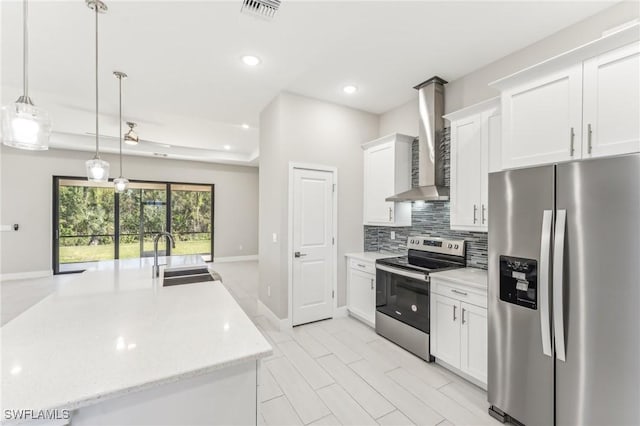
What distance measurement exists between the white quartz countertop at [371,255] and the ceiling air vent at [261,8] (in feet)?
8.96

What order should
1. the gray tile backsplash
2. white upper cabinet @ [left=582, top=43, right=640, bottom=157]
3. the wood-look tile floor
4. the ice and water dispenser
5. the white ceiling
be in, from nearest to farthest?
white upper cabinet @ [left=582, top=43, right=640, bottom=157] → the ice and water dispenser → the wood-look tile floor → the white ceiling → the gray tile backsplash

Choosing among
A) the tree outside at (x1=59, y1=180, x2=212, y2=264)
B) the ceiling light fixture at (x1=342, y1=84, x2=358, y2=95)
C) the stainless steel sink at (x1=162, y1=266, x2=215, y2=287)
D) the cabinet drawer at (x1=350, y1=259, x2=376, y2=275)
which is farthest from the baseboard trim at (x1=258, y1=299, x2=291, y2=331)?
the tree outside at (x1=59, y1=180, x2=212, y2=264)

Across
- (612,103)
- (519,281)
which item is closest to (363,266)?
(519,281)

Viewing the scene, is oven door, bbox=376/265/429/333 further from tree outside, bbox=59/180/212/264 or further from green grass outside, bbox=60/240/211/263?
tree outside, bbox=59/180/212/264

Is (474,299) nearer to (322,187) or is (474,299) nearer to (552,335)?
(552,335)

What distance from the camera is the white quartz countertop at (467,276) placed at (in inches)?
90.4

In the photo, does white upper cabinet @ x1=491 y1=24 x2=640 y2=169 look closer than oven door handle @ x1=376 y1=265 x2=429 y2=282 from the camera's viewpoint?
Yes

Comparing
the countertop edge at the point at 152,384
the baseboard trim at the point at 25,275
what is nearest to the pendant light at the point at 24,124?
the countertop edge at the point at 152,384

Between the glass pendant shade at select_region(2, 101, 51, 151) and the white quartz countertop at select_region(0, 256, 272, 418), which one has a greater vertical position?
the glass pendant shade at select_region(2, 101, 51, 151)

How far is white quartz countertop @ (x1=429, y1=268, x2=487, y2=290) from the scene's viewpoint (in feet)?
7.53

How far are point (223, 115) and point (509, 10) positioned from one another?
12.2 ft

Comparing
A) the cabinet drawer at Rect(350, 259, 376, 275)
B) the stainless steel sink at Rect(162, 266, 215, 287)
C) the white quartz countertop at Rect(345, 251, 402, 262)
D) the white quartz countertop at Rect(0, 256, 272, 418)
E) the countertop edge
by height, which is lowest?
the cabinet drawer at Rect(350, 259, 376, 275)

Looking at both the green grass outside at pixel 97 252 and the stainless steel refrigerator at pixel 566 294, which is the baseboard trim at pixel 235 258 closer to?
the green grass outside at pixel 97 252

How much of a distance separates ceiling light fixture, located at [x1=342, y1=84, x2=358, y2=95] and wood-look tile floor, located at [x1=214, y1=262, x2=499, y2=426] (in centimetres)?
302
